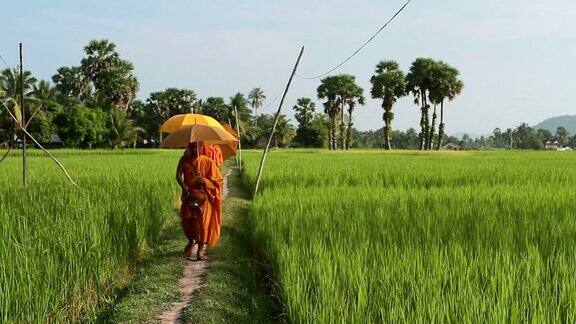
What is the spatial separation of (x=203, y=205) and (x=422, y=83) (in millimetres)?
40780

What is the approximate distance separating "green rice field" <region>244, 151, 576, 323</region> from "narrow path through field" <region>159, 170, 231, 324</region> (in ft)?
2.12

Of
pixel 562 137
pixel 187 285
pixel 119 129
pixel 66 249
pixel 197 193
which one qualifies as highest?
pixel 562 137

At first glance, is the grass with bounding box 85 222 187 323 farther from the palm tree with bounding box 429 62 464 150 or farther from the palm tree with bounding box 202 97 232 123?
the palm tree with bounding box 202 97 232 123

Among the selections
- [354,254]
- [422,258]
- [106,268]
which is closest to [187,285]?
[106,268]

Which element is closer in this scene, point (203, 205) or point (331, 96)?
point (203, 205)

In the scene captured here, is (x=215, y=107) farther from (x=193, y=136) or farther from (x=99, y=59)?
(x=193, y=136)

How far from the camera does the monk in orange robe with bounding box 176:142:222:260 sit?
5.14 m

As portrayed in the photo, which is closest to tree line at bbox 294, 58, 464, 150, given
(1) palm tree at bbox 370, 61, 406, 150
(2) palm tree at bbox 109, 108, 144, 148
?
(1) palm tree at bbox 370, 61, 406, 150

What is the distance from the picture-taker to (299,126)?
60562 millimetres

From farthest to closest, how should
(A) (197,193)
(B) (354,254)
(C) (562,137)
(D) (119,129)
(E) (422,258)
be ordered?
(C) (562,137) → (D) (119,129) → (A) (197,193) → (B) (354,254) → (E) (422,258)

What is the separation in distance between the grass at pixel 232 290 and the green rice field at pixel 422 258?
0.25m

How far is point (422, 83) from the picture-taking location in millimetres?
43594

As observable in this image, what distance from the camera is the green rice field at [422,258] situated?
251 cm

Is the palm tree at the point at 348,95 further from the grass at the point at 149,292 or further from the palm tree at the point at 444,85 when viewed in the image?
the grass at the point at 149,292
